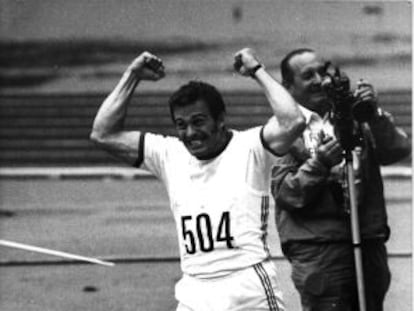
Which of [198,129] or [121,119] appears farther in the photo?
[121,119]

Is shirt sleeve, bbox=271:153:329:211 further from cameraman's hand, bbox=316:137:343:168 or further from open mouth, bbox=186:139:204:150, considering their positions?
open mouth, bbox=186:139:204:150

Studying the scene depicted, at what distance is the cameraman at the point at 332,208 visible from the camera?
3264mm

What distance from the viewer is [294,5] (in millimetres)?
4164

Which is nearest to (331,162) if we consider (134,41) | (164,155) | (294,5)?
(164,155)

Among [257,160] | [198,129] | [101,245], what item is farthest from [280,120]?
[101,245]

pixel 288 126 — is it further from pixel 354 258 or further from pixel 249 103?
pixel 249 103

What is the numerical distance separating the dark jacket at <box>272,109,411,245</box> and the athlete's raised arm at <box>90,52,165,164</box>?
56 cm

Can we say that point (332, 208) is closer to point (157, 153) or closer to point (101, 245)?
point (157, 153)

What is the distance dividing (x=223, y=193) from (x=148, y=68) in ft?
1.58

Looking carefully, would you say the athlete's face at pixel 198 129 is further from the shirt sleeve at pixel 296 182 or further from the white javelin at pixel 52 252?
the white javelin at pixel 52 252

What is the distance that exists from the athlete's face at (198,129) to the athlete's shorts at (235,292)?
1.22 ft

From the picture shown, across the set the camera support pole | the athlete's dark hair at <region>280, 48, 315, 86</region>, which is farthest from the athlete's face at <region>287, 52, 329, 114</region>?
the camera support pole

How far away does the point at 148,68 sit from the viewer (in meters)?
3.07

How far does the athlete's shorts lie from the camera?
2.83m
